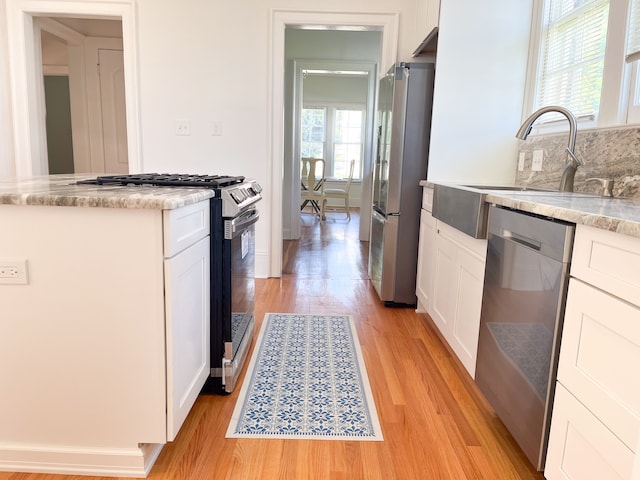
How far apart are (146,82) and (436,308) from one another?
111 inches

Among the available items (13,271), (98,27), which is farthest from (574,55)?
(98,27)

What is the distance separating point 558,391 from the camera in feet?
3.93

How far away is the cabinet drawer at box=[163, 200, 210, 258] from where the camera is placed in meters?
1.28

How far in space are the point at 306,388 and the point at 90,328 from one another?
38.4 inches

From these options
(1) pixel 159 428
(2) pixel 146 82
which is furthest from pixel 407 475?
(2) pixel 146 82

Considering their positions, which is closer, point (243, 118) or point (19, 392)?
point (19, 392)

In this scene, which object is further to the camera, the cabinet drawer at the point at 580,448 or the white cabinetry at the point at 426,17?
the white cabinetry at the point at 426,17

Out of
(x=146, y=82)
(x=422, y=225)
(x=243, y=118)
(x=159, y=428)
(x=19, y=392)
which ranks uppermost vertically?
(x=146, y=82)

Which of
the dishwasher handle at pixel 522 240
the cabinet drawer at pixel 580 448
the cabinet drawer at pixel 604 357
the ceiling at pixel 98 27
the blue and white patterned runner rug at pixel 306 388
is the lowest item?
the blue and white patterned runner rug at pixel 306 388

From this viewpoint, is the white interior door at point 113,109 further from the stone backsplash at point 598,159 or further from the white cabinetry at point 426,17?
the stone backsplash at point 598,159

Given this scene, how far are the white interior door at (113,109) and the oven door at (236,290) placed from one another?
364cm

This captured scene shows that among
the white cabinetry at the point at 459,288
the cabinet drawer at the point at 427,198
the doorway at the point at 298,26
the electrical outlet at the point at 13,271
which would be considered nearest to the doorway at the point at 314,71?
the doorway at the point at 298,26

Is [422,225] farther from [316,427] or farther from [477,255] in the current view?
[316,427]

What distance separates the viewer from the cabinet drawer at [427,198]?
107 inches
